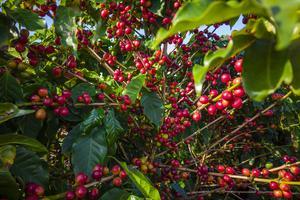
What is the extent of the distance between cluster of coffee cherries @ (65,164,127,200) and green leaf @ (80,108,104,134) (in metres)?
0.19

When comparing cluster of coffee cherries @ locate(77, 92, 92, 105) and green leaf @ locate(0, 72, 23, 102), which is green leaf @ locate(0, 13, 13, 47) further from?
cluster of coffee cherries @ locate(77, 92, 92, 105)

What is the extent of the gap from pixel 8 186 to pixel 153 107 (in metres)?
0.89

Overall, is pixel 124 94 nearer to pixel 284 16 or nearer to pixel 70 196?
pixel 70 196

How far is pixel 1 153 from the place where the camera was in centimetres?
110

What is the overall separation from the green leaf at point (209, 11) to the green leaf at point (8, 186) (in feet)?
2.59

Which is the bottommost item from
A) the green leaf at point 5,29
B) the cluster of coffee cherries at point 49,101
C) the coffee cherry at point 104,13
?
the cluster of coffee cherries at point 49,101

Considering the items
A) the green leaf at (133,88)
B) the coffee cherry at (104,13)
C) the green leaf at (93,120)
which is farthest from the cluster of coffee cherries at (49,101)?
the coffee cherry at (104,13)

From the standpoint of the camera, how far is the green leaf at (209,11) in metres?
0.59

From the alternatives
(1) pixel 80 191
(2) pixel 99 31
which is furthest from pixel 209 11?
(2) pixel 99 31

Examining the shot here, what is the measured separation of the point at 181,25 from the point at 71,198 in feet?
2.87

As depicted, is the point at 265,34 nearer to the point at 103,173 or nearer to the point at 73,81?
the point at 103,173

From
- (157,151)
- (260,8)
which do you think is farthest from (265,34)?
(157,151)

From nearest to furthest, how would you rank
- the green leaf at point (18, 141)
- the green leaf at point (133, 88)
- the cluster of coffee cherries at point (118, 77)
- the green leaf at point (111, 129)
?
the green leaf at point (18, 141) < the green leaf at point (111, 129) < the green leaf at point (133, 88) < the cluster of coffee cherries at point (118, 77)

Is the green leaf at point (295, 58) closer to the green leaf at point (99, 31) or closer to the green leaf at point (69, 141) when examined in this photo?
the green leaf at point (69, 141)
